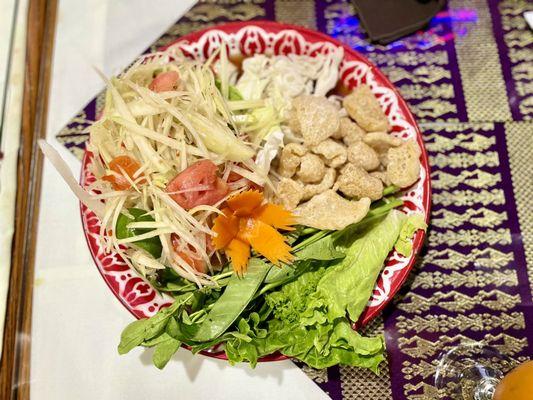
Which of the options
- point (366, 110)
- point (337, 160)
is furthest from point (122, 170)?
point (366, 110)

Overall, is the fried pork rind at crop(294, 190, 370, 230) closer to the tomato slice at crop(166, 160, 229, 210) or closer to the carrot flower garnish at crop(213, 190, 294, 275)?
the carrot flower garnish at crop(213, 190, 294, 275)

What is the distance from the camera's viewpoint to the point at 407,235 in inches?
64.7

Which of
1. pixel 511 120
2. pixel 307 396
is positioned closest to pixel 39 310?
pixel 307 396

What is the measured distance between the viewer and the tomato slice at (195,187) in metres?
1.52

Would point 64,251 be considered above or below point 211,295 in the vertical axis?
above

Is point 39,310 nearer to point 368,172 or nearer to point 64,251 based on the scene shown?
point 64,251

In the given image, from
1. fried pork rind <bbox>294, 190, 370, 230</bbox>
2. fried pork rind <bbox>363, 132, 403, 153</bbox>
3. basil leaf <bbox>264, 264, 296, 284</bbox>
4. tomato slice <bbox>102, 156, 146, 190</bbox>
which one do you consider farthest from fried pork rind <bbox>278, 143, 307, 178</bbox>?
tomato slice <bbox>102, 156, 146, 190</bbox>

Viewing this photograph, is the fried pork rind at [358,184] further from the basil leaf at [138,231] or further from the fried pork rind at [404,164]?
the basil leaf at [138,231]

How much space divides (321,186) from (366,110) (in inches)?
12.5

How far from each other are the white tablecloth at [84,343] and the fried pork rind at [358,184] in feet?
1.95

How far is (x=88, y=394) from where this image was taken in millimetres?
1723

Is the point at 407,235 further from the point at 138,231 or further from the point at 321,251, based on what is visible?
the point at 138,231

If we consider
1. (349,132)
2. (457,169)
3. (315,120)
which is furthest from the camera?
(457,169)

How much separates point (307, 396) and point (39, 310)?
963mm
